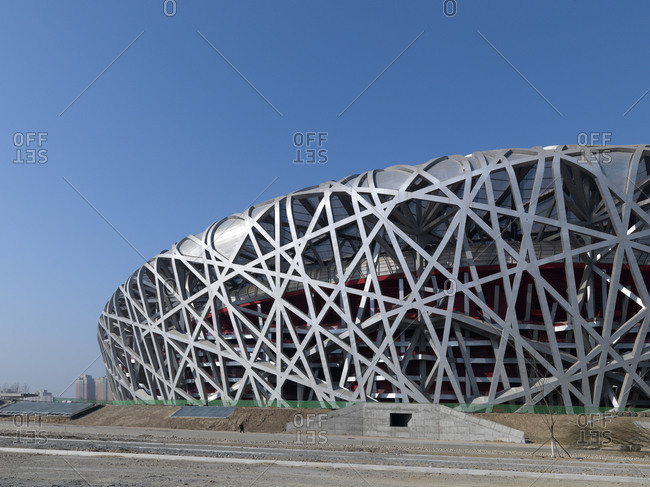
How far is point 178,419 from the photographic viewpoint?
36719 mm

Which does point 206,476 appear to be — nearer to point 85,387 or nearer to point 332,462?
point 332,462

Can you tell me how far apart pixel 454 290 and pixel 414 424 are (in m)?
8.15

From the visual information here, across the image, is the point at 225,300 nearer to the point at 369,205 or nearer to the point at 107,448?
the point at 369,205

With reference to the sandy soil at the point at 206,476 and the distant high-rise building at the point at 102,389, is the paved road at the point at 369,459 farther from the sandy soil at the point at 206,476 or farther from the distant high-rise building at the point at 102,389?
the distant high-rise building at the point at 102,389

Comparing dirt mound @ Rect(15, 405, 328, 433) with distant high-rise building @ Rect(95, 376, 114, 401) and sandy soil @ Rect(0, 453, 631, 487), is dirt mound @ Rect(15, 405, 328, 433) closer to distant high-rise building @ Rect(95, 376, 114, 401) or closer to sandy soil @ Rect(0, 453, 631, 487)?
sandy soil @ Rect(0, 453, 631, 487)

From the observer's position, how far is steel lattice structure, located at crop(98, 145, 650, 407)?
33062 millimetres

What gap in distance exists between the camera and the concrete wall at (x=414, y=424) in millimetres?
29156

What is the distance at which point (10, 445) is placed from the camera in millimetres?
22328

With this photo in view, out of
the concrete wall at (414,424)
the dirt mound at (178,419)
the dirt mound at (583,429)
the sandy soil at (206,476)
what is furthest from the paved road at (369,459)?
the dirt mound at (178,419)

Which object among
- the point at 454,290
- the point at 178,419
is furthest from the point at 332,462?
the point at 178,419

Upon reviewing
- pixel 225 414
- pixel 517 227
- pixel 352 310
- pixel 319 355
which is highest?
pixel 517 227

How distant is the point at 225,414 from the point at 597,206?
25780 millimetres

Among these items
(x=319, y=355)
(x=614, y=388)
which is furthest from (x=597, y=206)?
(x=319, y=355)

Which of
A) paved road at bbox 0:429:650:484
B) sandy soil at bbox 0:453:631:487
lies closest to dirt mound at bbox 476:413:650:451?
paved road at bbox 0:429:650:484
